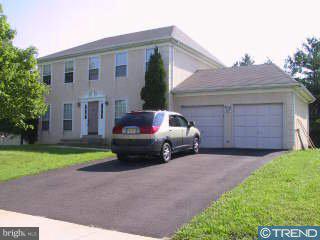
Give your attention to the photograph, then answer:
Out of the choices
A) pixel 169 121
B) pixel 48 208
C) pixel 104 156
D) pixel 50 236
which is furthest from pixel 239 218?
pixel 104 156

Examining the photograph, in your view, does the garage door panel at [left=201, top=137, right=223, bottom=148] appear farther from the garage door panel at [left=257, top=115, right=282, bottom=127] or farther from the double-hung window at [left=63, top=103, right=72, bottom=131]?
the double-hung window at [left=63, top=103, right=72, bottom=131]

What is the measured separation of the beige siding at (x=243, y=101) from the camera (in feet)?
49.8

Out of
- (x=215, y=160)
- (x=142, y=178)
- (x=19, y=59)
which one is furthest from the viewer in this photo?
(x=19, y=59)

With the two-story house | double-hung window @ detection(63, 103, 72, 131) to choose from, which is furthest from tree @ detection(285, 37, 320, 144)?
double-hung window @ detection(63, 103, 72, 131)

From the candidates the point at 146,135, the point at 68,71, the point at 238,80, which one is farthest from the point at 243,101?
the point at 68,71

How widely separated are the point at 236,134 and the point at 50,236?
12.8 m

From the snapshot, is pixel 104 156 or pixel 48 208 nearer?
pixel 48 208

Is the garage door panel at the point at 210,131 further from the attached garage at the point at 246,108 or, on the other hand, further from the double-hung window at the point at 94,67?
the double-hung window at the point at 94,67

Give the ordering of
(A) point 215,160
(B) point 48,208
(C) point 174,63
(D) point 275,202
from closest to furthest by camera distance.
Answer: (D) point 275,202
(B) point 48,208
(A) point 215,160
(C) point 174,63

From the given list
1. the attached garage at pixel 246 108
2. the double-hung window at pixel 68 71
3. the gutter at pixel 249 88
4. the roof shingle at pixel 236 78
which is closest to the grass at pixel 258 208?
the attached garage at pixel 246 108

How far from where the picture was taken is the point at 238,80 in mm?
17078

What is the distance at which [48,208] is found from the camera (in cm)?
646

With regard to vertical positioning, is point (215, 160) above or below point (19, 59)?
below

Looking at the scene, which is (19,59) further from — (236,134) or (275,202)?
(275,202)
